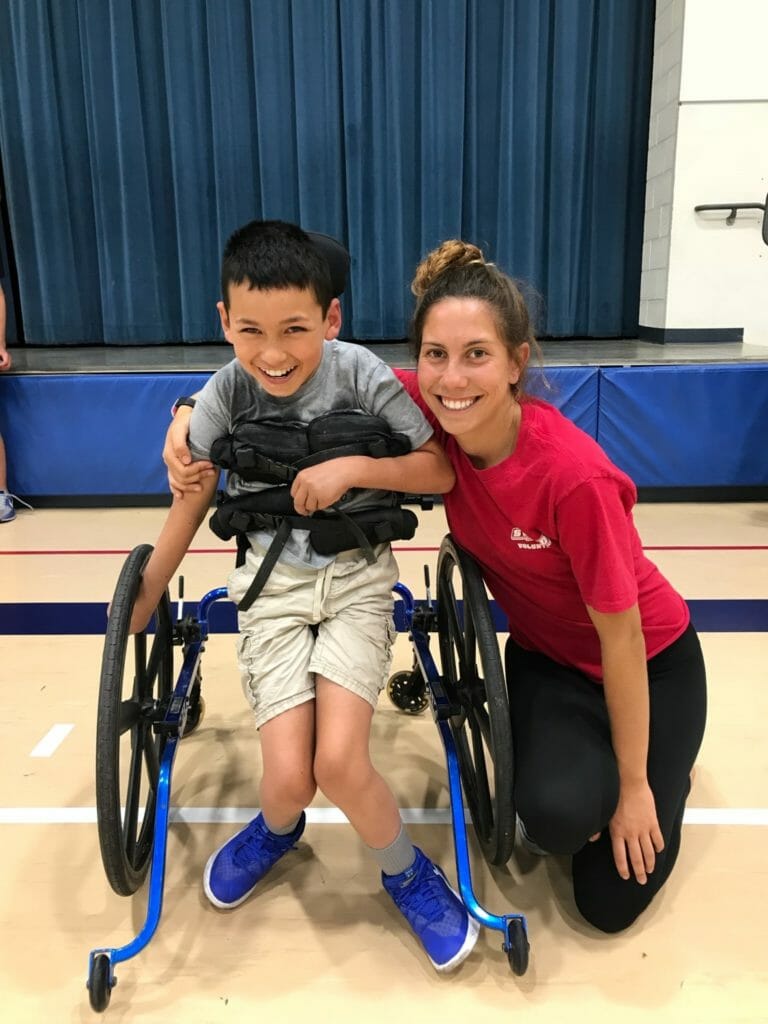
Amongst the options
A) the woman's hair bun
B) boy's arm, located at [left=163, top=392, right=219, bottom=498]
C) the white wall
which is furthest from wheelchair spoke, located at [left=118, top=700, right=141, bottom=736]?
the white wall

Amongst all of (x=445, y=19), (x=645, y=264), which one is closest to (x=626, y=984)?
(x=645, y=264)

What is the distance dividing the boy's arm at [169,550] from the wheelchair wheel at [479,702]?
19.0 inches

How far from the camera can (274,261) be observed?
1.18m

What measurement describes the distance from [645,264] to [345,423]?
171 inches

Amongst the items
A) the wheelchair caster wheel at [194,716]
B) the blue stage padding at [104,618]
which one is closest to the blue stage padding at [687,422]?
the blue stage padding at [104,618]

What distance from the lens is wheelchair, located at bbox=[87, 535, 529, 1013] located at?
1151 millimetres

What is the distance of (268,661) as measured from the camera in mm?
1335

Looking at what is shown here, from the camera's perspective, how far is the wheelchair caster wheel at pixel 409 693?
195 cm

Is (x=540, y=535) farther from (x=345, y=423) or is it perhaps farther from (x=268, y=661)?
(x=268, y=661)

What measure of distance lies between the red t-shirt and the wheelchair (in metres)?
0.09

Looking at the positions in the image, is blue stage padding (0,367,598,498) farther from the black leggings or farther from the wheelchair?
the black leggings

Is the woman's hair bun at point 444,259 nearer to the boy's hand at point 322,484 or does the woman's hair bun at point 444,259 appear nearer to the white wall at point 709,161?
the boy's hand at point 322,484

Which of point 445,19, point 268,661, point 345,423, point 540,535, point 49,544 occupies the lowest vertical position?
point 49,544

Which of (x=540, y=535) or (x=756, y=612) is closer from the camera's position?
(x=540, y=535)
